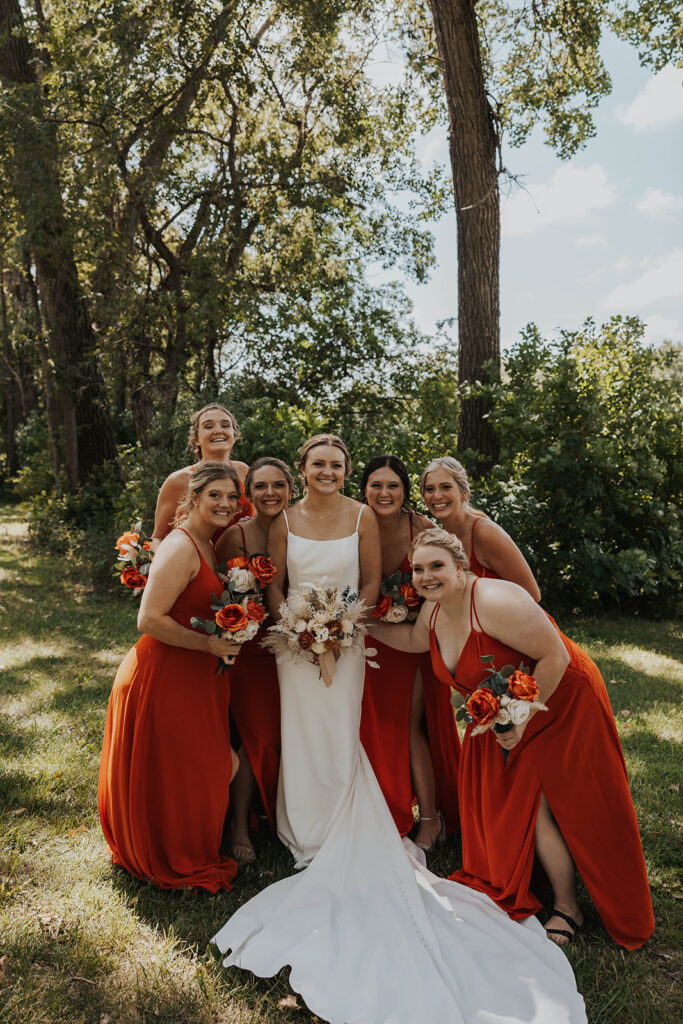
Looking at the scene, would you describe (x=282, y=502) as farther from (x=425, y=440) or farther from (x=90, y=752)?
(x=425, y=440)

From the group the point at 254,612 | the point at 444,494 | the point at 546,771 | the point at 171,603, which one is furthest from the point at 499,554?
the point at 171,603

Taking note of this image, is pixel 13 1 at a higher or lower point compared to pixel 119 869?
higher

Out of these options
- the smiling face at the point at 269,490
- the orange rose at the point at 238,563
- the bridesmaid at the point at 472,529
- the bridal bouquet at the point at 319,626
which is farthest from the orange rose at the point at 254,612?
the bridesmaid at the point at 472,529

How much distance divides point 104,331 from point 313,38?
6.99m

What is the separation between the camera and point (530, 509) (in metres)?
10.0

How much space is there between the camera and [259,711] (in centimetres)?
492

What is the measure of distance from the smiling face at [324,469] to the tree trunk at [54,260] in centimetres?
1102

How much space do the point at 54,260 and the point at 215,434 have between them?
11491mm

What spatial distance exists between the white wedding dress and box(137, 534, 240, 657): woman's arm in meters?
0.69

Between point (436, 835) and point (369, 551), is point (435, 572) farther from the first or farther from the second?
point (436, 835)

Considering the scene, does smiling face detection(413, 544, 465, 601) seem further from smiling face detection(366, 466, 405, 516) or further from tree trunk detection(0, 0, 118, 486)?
tree trunk detection(0, 0, 118, 486)

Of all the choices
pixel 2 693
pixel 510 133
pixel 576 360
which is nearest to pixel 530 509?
pixel 576 360

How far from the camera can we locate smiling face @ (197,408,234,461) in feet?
17.7

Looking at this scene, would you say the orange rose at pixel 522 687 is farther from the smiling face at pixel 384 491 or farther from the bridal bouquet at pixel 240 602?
the smiling face at pixel 384 491
